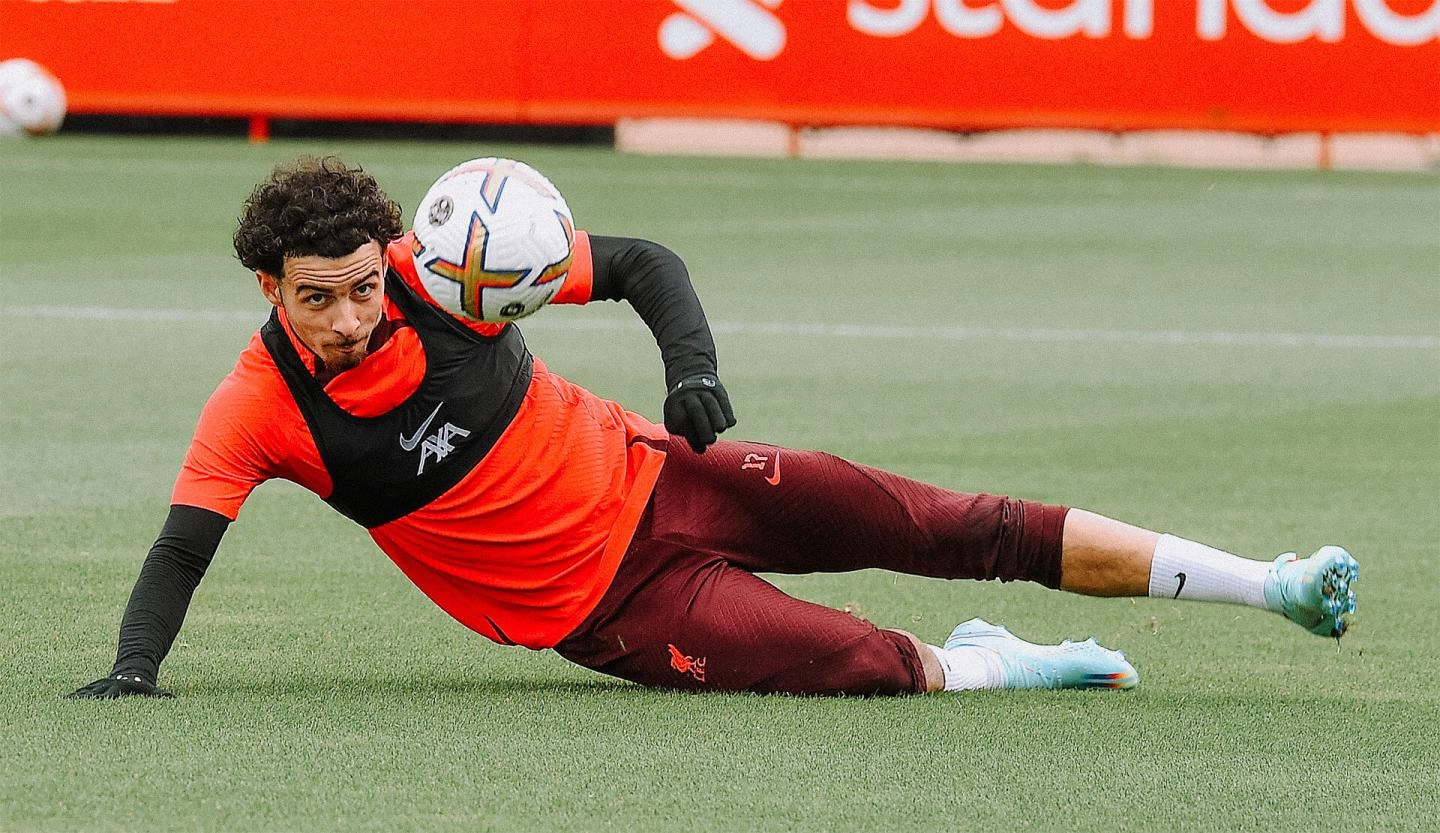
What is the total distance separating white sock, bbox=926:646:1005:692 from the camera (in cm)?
586

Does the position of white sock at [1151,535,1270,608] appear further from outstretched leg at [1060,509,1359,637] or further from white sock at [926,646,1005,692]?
white sock at [926,646,1005,692]

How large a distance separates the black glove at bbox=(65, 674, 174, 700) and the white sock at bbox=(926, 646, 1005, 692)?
1.80 metres

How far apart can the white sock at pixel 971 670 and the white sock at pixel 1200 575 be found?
1.34 feet

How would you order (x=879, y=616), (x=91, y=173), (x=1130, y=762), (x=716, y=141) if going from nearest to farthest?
(x=1130, y=762) → (x=879, y=616) → (x=91, y=173) → (x=716, y=141)

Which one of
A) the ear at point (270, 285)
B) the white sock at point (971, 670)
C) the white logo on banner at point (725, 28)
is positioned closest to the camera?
the ear at point (270, 285)

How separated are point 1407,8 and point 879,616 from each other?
1718cm

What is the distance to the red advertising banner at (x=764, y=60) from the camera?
76.1 ft

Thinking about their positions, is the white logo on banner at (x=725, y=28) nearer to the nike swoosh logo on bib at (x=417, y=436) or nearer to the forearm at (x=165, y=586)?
the nike swoosh logo on bib at (x=417, y=436)

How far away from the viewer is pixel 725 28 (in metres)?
24.0

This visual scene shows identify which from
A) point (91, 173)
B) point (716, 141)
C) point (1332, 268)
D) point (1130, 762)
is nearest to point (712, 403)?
point (1130, 762)

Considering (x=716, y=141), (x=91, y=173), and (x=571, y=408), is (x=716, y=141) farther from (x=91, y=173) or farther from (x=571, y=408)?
(x=571, y=408)

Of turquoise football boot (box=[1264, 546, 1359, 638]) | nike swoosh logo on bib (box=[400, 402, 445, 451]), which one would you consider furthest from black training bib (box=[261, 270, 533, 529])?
turquoise football boot (box=[1264, 546, 1359, 638])

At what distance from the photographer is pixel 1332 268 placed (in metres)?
17.4

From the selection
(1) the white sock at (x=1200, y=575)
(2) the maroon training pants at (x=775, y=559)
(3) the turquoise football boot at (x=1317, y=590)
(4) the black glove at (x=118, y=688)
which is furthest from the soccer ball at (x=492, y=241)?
(3) the turquoise football boot at (x=1317, y=590)
